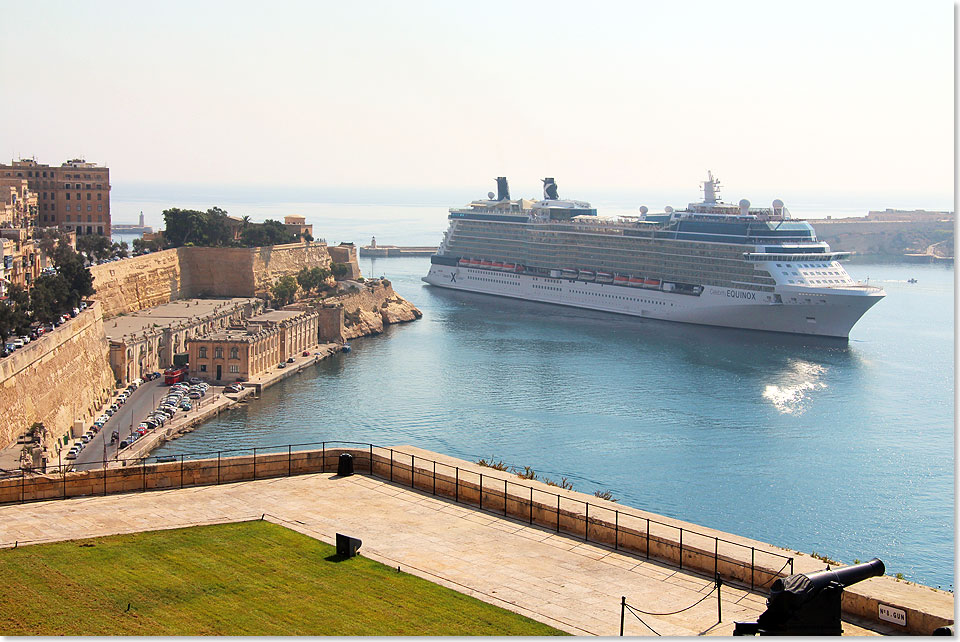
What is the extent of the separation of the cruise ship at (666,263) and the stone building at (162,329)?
17.9 metres

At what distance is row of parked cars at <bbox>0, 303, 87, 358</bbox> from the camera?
23.4 m

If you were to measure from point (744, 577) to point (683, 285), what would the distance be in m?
42.3

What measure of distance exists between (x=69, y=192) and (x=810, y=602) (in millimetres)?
48632

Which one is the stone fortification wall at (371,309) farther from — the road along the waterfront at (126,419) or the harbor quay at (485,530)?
the harbor quay at (485,530)

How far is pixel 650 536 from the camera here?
1024 cm

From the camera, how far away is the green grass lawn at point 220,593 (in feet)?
27.2

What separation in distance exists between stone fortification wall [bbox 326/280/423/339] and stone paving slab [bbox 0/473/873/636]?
1358 inches

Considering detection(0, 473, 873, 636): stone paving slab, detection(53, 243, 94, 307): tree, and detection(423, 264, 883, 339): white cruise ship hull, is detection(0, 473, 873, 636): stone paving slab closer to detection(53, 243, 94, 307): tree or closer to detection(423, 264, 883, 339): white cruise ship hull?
detection(53, 243, 94, 307): tree

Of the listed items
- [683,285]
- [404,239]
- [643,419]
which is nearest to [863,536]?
[643,419]

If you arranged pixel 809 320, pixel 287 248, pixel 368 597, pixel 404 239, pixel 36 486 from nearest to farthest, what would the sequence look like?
pixel 368 597 → pixel 36 486 → pixel 809 320 → pixel 287 248 → pixel 404 239

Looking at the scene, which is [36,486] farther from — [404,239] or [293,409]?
[404,239]

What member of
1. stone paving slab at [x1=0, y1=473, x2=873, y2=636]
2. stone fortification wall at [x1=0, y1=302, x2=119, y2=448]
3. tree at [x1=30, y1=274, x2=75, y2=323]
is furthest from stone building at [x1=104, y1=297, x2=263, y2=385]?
stone paving slab at [x1=0, y1=473, x2=873, y2=636]

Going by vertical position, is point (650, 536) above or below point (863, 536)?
above

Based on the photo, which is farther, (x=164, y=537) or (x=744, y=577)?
(x=164, y=537)
